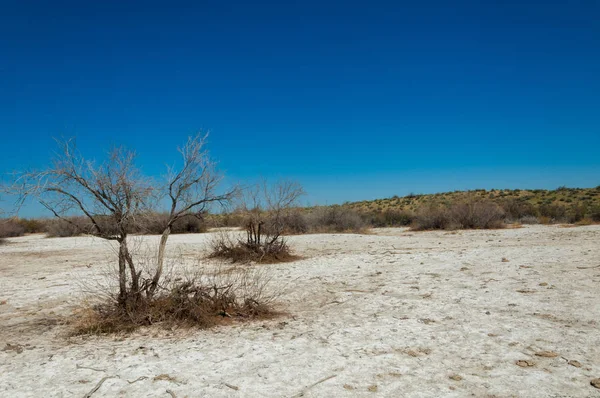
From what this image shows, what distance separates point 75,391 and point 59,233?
2691 centimetres

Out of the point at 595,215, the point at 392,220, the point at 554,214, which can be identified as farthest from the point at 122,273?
the point at 554,214

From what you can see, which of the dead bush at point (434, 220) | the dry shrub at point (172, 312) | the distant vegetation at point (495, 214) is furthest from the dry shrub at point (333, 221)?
the dry shrub at point (172, 312)

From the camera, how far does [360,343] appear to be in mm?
5262

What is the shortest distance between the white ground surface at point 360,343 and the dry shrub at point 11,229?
66.8 ft

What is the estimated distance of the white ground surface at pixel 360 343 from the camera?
4094mm

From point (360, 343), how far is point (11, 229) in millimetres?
30918

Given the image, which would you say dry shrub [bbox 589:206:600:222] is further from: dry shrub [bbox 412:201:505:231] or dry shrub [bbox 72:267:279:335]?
dry shrub [bbox 72:267:279:335]

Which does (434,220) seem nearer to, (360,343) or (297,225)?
(297,225)

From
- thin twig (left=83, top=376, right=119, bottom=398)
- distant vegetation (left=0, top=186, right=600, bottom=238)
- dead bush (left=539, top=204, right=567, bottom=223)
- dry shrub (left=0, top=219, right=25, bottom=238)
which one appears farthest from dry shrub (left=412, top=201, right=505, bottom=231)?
dry shrub (left=0, top=219, right=25, bottom=238)

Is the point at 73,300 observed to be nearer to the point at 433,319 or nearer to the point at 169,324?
the point at 169,324

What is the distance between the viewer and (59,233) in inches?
1087

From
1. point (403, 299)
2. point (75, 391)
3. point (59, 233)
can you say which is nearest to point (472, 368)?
point (403, 299)

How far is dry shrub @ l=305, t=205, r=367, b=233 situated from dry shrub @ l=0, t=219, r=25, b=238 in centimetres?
1815

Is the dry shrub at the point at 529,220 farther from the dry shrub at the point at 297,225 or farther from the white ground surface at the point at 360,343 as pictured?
the white ground surface at the point at 360,343
